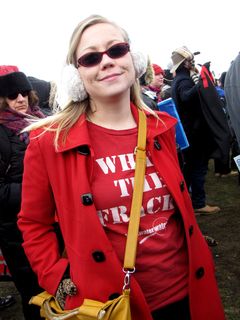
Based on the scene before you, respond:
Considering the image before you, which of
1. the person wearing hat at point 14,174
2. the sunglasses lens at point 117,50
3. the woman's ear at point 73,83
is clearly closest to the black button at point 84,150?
the woman's ear at point 73,83

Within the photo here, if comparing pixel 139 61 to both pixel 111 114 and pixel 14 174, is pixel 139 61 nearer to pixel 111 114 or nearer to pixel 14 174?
pixel 111 114

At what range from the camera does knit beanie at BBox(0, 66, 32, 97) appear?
9.06 ft

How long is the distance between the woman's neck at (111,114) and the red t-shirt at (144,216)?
40 millimetres

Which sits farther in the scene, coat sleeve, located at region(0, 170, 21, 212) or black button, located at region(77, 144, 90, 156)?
coat sleeve, located at region(0, 170, 21, 212)

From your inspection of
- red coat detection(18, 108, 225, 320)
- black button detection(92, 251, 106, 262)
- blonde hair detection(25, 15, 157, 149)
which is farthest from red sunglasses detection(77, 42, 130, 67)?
black button detection(92, 251, 106, 262)

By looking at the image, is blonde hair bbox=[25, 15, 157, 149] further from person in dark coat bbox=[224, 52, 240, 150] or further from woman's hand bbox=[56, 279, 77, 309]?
person in dark coat bbox=[224, 52, 240, 150]

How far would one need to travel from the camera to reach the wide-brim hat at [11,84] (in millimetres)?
2760

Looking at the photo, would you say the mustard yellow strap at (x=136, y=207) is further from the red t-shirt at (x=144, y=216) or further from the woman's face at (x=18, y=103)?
the woman's face at (x=18, y=103)

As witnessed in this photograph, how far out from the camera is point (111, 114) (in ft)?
5.85

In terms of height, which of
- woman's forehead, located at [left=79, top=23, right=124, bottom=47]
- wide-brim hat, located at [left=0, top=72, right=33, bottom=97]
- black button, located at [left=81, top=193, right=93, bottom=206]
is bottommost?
black button, located at [left=81, top=193, right=93, bottom=206]

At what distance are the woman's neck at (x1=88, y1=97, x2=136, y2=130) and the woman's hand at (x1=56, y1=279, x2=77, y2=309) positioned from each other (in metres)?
0.72

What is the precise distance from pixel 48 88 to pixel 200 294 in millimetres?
2956

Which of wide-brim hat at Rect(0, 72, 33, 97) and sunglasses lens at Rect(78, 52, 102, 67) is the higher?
sunglasses lens at Rect(78, 52, 102, 67)

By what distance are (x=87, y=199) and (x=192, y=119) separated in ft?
12.1
